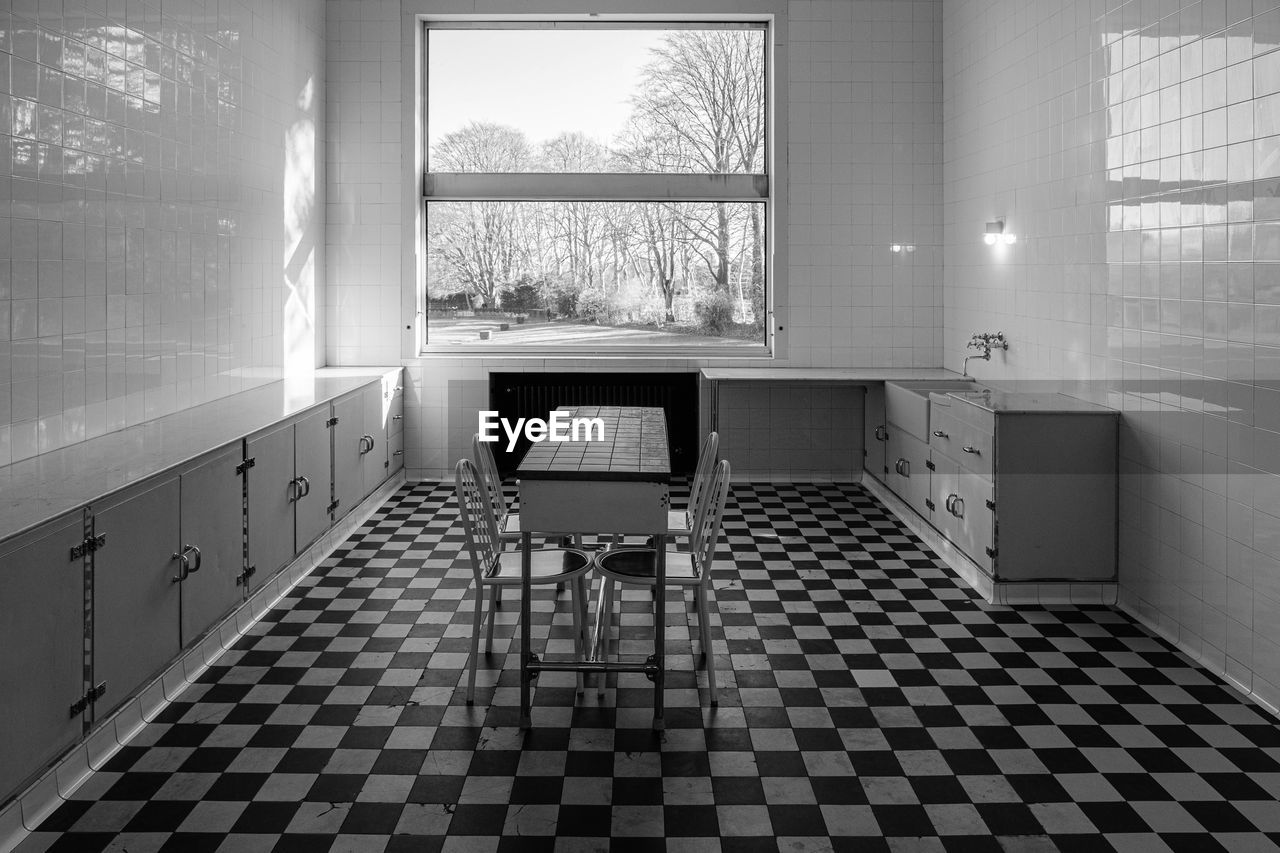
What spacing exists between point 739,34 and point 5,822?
6.78 m

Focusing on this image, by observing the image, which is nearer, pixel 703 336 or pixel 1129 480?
pixel 1129 480

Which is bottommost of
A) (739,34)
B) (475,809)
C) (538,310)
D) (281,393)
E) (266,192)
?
(475,809)

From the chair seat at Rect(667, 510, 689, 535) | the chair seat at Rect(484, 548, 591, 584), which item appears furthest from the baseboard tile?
the chair seat at Rect(667, 510, 689, 535)

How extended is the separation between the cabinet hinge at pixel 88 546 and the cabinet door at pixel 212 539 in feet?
2.01

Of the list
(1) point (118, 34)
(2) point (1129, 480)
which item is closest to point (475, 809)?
(2) point (1129, 480)

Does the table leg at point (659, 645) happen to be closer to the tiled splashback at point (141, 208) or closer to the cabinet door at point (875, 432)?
the tiled splashback at point (141, 208)

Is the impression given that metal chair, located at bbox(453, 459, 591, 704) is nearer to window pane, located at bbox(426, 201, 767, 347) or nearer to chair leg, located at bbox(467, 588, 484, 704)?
chair leg, located at bbox(467, 588, 484, 704)

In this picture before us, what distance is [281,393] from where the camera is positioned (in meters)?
5.98

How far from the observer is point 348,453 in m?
6.11

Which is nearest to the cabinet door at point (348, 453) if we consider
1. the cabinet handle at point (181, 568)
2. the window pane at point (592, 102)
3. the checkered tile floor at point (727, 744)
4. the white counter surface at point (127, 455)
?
the white counter surface at point (127, 455)

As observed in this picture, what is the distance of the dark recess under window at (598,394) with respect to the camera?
778cm

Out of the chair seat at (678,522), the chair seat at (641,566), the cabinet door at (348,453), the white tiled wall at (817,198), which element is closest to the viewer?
the chair seat at (641,566)

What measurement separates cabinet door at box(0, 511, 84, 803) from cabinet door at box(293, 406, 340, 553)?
2074mm

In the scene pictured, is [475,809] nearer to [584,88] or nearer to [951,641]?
[951,641]
